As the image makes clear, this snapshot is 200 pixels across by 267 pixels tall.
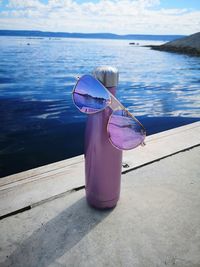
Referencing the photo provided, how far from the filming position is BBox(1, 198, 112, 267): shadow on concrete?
1.61 m

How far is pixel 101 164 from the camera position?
1881 millimetres

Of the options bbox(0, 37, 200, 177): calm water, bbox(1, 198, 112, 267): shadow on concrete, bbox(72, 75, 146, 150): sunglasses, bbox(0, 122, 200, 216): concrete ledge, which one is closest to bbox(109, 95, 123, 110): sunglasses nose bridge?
bbox(72, 75, 146, 150): sunglasses

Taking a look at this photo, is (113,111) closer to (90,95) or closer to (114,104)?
(114,104)

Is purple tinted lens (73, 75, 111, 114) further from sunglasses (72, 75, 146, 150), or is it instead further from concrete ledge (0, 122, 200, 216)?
concrete ledge (0, 122, 200, 216)

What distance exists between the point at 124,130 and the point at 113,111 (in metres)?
0.15

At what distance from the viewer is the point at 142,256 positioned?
5.39ft

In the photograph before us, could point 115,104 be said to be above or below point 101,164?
above

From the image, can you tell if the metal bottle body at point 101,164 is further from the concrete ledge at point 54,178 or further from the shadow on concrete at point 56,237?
the concrete ledge at point 54,178

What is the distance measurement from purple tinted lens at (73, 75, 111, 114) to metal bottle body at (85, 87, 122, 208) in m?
0.09

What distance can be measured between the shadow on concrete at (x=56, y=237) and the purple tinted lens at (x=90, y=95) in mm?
874

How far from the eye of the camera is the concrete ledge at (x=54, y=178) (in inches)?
84.7

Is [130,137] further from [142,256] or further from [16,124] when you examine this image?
[16,124]

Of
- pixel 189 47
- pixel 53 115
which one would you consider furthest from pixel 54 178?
pixel 189 47

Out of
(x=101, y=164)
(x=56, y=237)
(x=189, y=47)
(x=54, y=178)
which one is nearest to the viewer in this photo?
(x=56, y=237)
